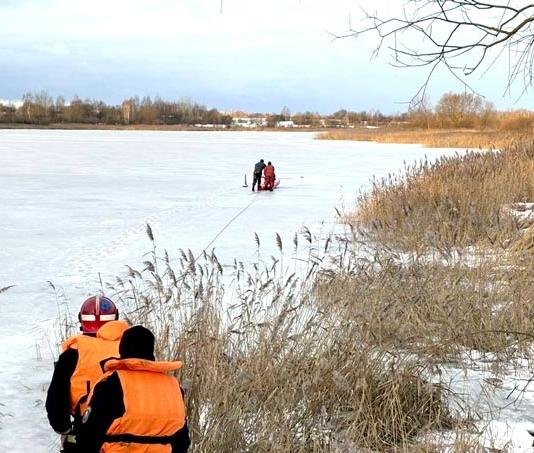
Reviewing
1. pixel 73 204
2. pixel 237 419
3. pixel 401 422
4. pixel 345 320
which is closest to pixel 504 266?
pixel 345 320

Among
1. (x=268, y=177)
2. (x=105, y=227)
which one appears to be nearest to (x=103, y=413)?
(x=105, y=227)

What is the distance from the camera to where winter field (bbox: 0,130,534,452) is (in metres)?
4.37

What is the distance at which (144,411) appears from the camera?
7.72 ft

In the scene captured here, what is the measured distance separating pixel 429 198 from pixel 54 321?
6.77m

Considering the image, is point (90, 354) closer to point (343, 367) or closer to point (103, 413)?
point (103, 413)

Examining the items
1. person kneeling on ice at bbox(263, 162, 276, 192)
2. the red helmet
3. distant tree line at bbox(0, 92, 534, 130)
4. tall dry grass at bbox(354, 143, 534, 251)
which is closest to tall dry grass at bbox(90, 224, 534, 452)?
the red helmet

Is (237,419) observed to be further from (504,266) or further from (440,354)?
(504,266)

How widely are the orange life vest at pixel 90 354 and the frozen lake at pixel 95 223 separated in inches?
37.0

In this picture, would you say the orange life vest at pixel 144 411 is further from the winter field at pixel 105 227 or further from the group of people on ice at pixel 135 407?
the winter field at pixel 105 227

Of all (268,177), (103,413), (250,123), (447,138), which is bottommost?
(268,177)

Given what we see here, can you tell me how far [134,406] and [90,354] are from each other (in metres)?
0.55

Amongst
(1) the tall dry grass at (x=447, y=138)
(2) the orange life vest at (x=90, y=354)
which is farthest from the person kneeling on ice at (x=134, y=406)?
(1) the tall dry grass at (x=447, y=138)

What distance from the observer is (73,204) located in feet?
50.0

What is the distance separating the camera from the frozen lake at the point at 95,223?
490cm
